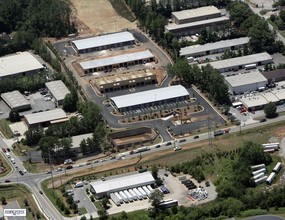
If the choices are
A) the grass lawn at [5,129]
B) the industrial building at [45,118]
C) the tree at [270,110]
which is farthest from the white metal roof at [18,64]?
the tree at [270,110]

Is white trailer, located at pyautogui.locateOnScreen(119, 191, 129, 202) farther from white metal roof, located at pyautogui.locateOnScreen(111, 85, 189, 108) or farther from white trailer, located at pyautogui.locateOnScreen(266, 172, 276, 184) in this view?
white metal roof, located at pyautogui.locateOnScreen(111, 85, 189, 108)

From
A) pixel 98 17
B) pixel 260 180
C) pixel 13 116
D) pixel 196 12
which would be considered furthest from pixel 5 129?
pixel 196 12

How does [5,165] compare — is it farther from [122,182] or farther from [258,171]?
[258,171]

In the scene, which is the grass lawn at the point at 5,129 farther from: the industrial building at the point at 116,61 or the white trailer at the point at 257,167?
the white trailer at the point at 257,167

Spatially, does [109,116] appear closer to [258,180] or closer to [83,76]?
[83,76]

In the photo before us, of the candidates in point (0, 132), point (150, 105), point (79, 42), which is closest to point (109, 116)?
point (150, 105)

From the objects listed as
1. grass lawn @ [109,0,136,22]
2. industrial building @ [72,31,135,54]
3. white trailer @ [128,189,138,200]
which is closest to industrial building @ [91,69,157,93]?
industrial building @ [72,31,135,54]
